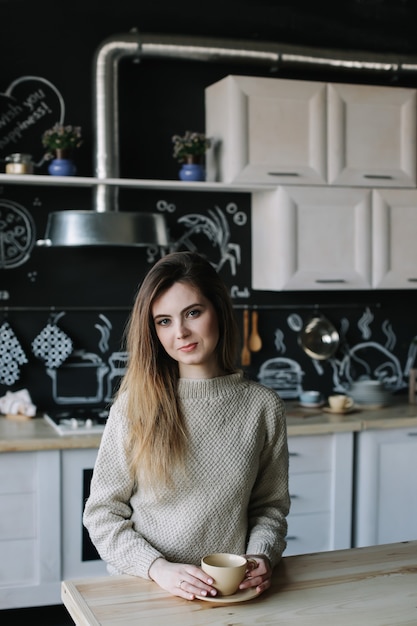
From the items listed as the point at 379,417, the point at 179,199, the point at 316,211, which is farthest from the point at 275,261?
the point at 379,417

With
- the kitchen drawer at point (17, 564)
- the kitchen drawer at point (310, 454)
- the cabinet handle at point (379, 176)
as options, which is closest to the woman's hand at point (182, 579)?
the kitchen drawer at point (17, 564)

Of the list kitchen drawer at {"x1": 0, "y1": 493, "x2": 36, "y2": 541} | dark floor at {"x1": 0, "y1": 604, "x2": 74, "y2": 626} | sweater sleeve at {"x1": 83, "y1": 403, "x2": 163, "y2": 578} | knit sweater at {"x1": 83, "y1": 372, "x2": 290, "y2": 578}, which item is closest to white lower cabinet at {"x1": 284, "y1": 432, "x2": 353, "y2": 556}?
dark floor at {"x1": 0, "y1": 604, "x2": 74, "y2": 626}

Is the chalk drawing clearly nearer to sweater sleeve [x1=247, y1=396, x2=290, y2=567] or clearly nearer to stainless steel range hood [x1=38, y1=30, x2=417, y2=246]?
stainless steel range hood [x1=38, y1=30, x2=417, y2=246]

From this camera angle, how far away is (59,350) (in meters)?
3.94

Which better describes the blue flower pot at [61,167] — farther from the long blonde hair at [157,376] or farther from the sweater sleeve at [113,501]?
the sweater sleeve at [113,501]

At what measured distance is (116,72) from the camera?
3.84 meters

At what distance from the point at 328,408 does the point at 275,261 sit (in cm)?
71

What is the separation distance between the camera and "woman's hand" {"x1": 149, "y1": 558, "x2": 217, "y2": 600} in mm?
1605

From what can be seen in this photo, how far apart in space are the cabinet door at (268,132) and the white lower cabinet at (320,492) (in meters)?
1.14

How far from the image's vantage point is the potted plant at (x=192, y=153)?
3836 millimetres

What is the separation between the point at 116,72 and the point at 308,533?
213 cm

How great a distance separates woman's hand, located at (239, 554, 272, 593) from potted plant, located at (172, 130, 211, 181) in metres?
2.38

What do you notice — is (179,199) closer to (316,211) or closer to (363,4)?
(316,211)

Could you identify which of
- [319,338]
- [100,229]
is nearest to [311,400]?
[319,338]
